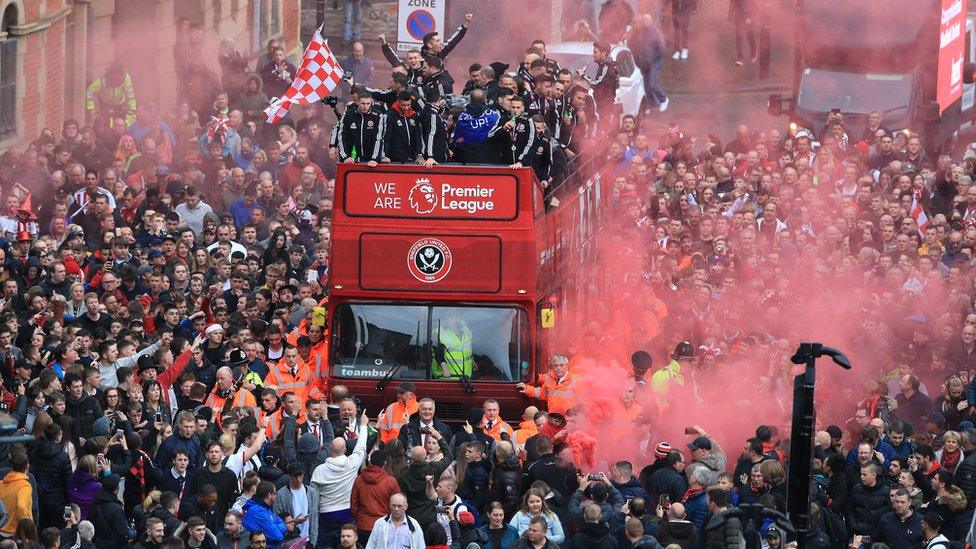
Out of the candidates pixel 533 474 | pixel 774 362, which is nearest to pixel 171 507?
pixel 533 474

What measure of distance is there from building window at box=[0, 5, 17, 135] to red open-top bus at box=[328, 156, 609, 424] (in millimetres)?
11136

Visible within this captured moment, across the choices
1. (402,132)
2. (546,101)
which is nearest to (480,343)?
(402,132)

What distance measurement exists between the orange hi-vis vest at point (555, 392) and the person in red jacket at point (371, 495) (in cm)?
265

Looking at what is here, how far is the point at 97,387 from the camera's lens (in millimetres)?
17984

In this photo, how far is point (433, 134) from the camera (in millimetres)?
18688

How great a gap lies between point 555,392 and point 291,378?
95.4 inches

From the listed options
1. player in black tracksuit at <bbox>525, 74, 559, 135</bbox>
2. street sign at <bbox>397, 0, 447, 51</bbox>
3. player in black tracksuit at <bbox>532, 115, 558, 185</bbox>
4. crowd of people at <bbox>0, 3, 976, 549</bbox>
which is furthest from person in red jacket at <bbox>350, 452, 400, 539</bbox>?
street sign at <bbox>397, 0, 447, 51</bbox>

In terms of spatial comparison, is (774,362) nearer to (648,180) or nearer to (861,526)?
(861,526)

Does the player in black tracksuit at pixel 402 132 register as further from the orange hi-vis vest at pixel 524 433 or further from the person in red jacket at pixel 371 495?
the person in red jacket at pixel 371 495

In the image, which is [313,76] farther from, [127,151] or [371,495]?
[371,495]

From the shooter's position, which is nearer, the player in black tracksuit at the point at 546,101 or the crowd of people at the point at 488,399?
the crowd of people at the point at 488,399

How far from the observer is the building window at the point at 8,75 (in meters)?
28.2

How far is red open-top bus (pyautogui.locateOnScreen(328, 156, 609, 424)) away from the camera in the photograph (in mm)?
18219

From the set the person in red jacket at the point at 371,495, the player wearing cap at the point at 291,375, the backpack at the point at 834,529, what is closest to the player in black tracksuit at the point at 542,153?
the player wearing cap at the point at 291,375
